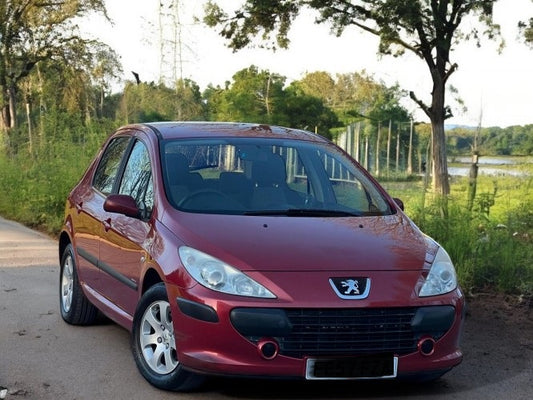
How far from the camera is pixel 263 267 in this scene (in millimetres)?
4664

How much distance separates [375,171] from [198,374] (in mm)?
13797

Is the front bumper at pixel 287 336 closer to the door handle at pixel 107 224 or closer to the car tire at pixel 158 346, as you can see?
the car tire at pixel 158 346

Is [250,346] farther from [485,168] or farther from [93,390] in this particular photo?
[485,168]

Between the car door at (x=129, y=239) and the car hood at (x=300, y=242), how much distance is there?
43 cm

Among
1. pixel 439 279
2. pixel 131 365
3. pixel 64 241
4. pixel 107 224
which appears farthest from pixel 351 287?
pixel 64 241

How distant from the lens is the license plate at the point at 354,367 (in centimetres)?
455

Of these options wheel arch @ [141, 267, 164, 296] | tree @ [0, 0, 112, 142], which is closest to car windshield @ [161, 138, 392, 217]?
wheel arch @ [141, 267, 164, 296]

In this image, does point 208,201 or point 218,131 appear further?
point 218,131

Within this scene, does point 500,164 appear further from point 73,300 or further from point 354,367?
point 354,367

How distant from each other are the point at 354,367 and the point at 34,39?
88.2 feet

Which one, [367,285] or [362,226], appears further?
[362,226]

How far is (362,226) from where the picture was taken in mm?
5367

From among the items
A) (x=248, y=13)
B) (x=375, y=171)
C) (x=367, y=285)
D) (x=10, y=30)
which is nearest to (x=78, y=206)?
(x=367, y=285)

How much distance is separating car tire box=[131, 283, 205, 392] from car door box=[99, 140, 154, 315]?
11.3 inches
